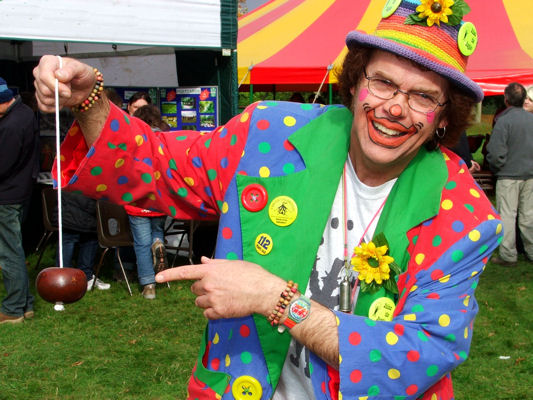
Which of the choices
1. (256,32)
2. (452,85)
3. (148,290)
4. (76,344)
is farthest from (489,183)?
(452,85)

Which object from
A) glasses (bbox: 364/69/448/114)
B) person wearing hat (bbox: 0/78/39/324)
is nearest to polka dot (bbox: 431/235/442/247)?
glasses (bbox: 364/69/448/114)

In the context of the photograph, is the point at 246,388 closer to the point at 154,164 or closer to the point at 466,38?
the point at 154,164

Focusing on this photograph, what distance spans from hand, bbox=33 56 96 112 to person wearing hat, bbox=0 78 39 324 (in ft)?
13.0

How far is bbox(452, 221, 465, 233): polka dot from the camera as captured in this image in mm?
1712

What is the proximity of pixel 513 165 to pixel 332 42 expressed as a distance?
3.98 meters

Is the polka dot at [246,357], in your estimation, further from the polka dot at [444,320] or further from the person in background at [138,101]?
the person in background at [138,101]

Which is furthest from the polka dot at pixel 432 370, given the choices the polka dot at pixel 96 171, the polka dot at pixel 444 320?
the polka dot at pixel 96 171

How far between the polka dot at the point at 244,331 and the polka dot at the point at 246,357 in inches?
1.9

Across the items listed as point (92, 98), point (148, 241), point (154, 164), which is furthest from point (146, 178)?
point (148, 241)

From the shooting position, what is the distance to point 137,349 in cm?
529

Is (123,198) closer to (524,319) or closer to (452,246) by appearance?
(452,246)

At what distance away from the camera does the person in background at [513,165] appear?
762cm

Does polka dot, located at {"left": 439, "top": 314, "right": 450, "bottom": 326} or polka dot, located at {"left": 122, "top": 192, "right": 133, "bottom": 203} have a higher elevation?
polka dot, located at {"left": 122, "top": 192, "right": 133, "bottom": 203}

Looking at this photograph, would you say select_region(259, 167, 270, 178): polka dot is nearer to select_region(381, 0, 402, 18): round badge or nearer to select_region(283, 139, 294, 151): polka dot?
select_region(283, 139, 294, 151): polka dot
